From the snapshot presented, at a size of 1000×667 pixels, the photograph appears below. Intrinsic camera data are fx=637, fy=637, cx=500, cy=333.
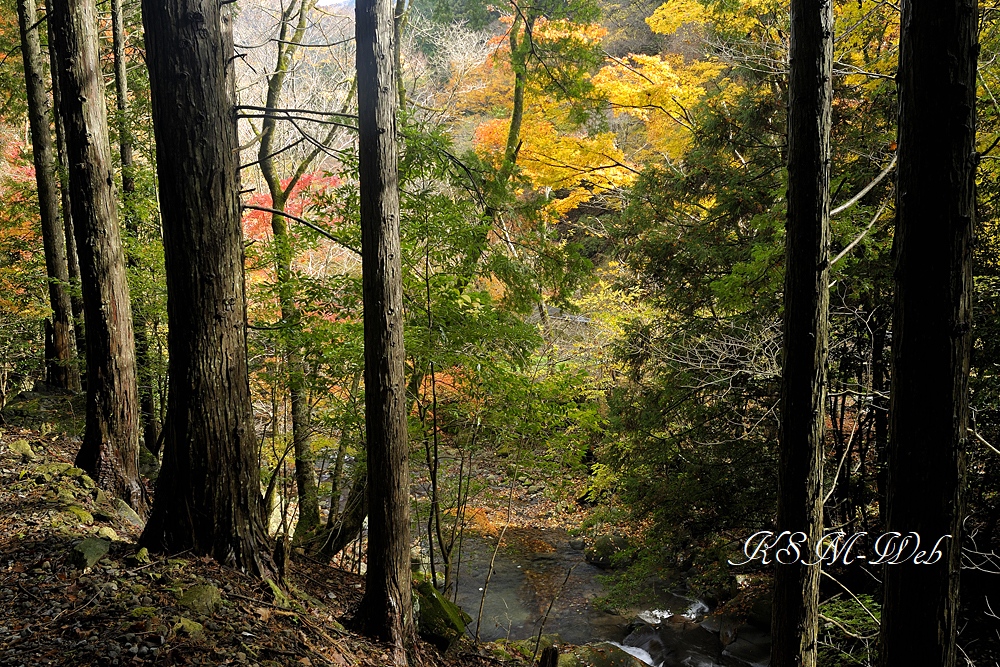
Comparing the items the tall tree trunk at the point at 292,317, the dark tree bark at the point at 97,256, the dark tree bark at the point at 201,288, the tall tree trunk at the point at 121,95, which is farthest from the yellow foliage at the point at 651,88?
the dark tree bark at the point at 201,288

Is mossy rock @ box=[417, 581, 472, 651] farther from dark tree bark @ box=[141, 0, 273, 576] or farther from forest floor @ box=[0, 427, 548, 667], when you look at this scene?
dark tree bark @ box=[141, 0, 273, 576]

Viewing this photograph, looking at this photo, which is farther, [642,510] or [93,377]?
[642,510]

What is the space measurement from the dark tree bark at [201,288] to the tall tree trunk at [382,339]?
88 centimetres

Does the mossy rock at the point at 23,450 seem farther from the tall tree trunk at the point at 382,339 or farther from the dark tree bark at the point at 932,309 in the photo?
the dark tree bark at the point at 932,309

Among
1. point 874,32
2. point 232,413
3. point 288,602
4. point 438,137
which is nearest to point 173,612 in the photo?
point 288,602

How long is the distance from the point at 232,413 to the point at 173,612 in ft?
3.69

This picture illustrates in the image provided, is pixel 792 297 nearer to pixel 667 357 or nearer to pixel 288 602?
pixel 288 602

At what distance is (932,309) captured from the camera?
2.44 m

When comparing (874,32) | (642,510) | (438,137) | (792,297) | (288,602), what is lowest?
(642,510)

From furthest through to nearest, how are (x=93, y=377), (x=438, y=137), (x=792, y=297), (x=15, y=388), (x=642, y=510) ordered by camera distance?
(x=15, y=388)
(x=642, y=510)
(x=438, y=137)
(x=93, y=377)
(x=792, y=297)

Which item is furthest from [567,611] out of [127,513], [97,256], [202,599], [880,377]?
[97,256]

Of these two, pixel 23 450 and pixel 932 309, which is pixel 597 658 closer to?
pixel 23 450

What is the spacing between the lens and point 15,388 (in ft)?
36.1

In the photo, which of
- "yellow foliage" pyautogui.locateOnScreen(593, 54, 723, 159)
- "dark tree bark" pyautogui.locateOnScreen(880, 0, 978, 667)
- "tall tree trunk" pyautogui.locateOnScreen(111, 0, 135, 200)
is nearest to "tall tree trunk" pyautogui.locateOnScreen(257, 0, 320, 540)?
"tall tree trunk" pyautogui.locateOnScreen(111, 0, 135, 200)
